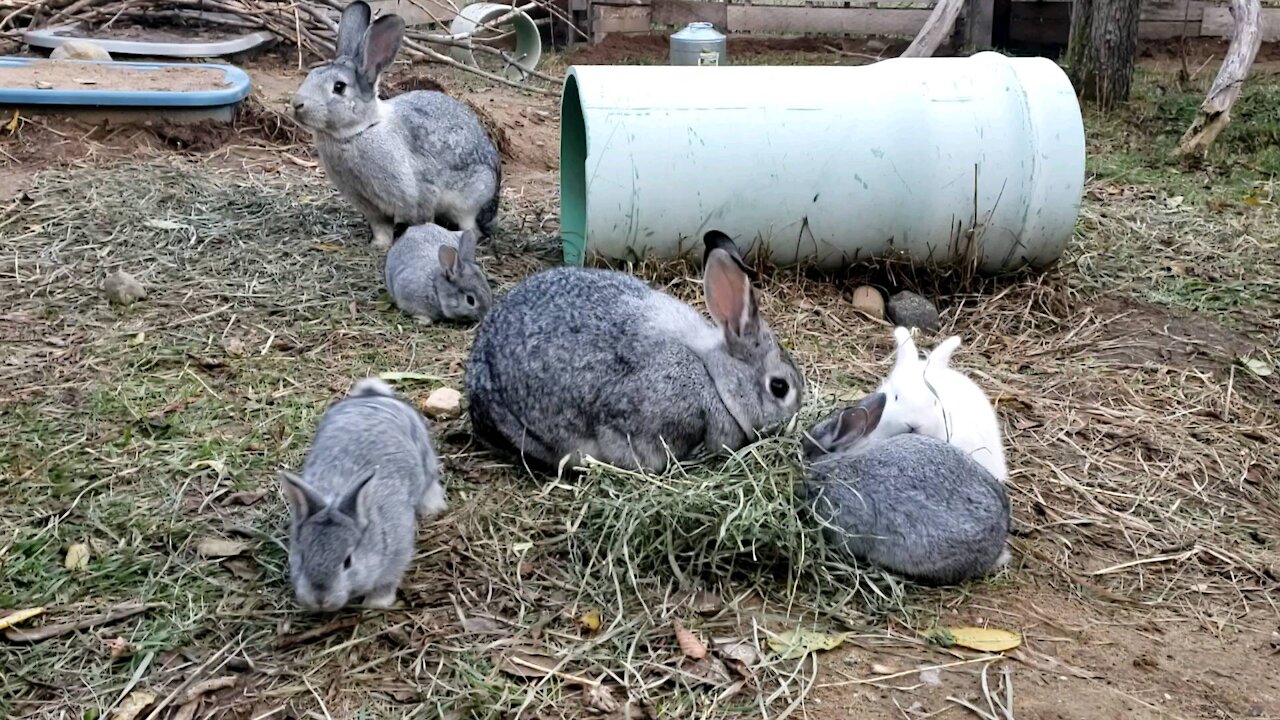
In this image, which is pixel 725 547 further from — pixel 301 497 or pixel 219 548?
pixel 219 548

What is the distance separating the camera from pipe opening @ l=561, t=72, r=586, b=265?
5.99 m

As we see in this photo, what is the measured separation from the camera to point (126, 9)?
32.9 feet

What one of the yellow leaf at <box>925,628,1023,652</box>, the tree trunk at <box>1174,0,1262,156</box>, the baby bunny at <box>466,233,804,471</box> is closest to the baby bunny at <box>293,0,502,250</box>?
the baby bunny at <box>466,233,804,471</box>

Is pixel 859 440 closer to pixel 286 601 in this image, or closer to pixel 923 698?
pixel 923 698

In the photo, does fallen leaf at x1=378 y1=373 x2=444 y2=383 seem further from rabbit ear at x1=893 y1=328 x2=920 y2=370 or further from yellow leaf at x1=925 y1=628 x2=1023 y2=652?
yellow leaf at x1=925 y1=628 x2=1023 y2=652

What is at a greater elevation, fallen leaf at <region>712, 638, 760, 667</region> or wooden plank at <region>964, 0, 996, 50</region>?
wooden plank at <region>964, 0, 996, 50</region>

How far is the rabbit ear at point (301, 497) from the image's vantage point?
297 cm

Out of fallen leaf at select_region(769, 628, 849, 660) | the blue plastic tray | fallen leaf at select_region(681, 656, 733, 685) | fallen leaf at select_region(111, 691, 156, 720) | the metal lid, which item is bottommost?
fallen leaf at select_region(111, 691, 156, 720)

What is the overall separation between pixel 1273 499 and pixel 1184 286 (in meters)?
1.94

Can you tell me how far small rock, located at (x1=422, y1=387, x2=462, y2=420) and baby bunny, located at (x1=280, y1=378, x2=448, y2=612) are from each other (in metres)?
0.51

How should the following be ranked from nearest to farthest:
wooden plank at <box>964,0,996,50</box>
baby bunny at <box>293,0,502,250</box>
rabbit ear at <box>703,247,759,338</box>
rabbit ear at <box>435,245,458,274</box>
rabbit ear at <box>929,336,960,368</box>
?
rabbit ear at <box>703,247,759,338</box> < rabbit ear at <box>929,336,960,368</box> < rabbit ear at <box>435,245,458,274</box> < baby bunny at <box>293,0,502,250</box> < wooden plank at <box>964,0,996,50</box>

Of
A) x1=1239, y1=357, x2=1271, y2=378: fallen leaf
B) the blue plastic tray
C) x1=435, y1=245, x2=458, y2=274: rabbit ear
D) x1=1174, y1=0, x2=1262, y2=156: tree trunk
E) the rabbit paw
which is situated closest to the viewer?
x1=1239, y1=357, x2=1271, y2=378: fallen leaf

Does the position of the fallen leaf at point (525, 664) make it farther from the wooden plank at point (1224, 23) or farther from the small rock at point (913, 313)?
the wooden plank at point (1224, 23)

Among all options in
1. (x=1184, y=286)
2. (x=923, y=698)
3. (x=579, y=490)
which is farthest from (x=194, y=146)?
(x=923, y=698)
